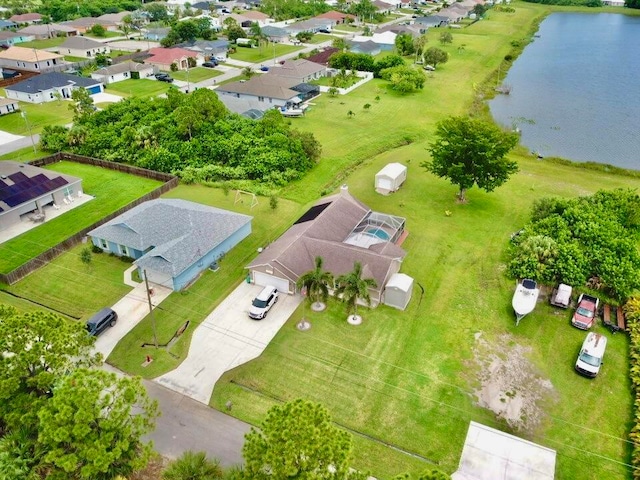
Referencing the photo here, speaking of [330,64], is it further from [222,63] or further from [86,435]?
[86,435]

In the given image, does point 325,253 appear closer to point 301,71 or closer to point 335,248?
point 335,248

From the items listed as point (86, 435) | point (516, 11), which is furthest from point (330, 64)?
point (516, 11)

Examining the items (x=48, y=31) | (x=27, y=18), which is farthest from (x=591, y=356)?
(x=27, y=18)

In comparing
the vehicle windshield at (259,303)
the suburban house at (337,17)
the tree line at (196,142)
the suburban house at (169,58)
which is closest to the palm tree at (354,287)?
the vehicle windshield at (259,303)

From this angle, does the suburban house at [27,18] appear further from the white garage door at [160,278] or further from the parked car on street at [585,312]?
the parked car on street at [585,312]

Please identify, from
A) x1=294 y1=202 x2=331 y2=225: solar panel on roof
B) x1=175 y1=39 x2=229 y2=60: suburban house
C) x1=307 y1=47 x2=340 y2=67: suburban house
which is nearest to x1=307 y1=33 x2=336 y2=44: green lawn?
x1=307 y1=47 x2=340 y2=67: suburban house
